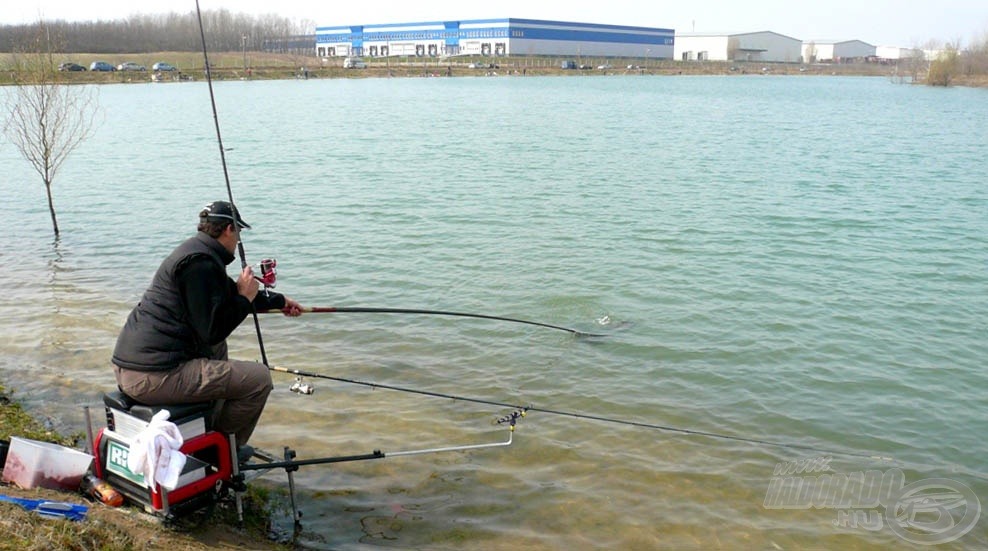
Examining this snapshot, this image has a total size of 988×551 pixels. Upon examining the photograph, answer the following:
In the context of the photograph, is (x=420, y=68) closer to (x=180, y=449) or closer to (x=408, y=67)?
(x=408, y=67)

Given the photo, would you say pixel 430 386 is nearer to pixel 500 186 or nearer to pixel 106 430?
pixel 106 430

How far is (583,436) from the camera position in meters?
7.71

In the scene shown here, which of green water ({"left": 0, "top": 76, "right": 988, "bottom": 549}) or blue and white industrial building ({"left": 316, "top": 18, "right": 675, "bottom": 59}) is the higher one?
blue and white industrial building ({"left": 316, "top": 18, "right": 675, "bottom": 59})

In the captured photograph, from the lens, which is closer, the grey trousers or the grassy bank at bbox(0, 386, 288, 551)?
the grassy bank at bbox(0, 386, 288, 551)

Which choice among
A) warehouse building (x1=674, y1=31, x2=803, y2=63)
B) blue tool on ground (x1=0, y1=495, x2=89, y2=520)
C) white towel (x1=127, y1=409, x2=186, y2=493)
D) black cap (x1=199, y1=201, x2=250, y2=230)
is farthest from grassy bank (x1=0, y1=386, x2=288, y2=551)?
warehouse building (x1=674, y1=31, x2=803, y2=63)

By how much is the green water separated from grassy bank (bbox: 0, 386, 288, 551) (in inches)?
21.2

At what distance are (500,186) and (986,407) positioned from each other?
1541 centimetres

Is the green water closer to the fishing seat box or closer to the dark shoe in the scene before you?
the dark shoe

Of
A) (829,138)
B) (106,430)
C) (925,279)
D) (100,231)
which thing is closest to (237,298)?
(106,430)

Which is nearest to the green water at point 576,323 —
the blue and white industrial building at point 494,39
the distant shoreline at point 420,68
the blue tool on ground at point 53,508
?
the blue tool on ground at point 53,508

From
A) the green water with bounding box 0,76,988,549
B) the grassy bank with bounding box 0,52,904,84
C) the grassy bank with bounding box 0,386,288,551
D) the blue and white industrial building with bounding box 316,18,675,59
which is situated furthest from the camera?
the blue and white industrial building with bounding box 316,18,675,59

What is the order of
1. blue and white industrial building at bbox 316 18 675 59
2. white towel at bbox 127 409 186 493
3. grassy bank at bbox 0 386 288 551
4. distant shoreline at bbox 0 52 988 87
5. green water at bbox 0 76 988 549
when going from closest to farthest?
grassy bank at bbox 0 386 288 551
white towel at bbox 127 409 186 493
green water at bbox 0 76 988 549
distant shoreline at bbox 0 52 988 87
blue and white industrial building at bbox 316 18 675 59

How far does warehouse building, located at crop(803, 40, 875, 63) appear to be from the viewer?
7072 inches

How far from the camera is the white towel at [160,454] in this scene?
461 centimetres
